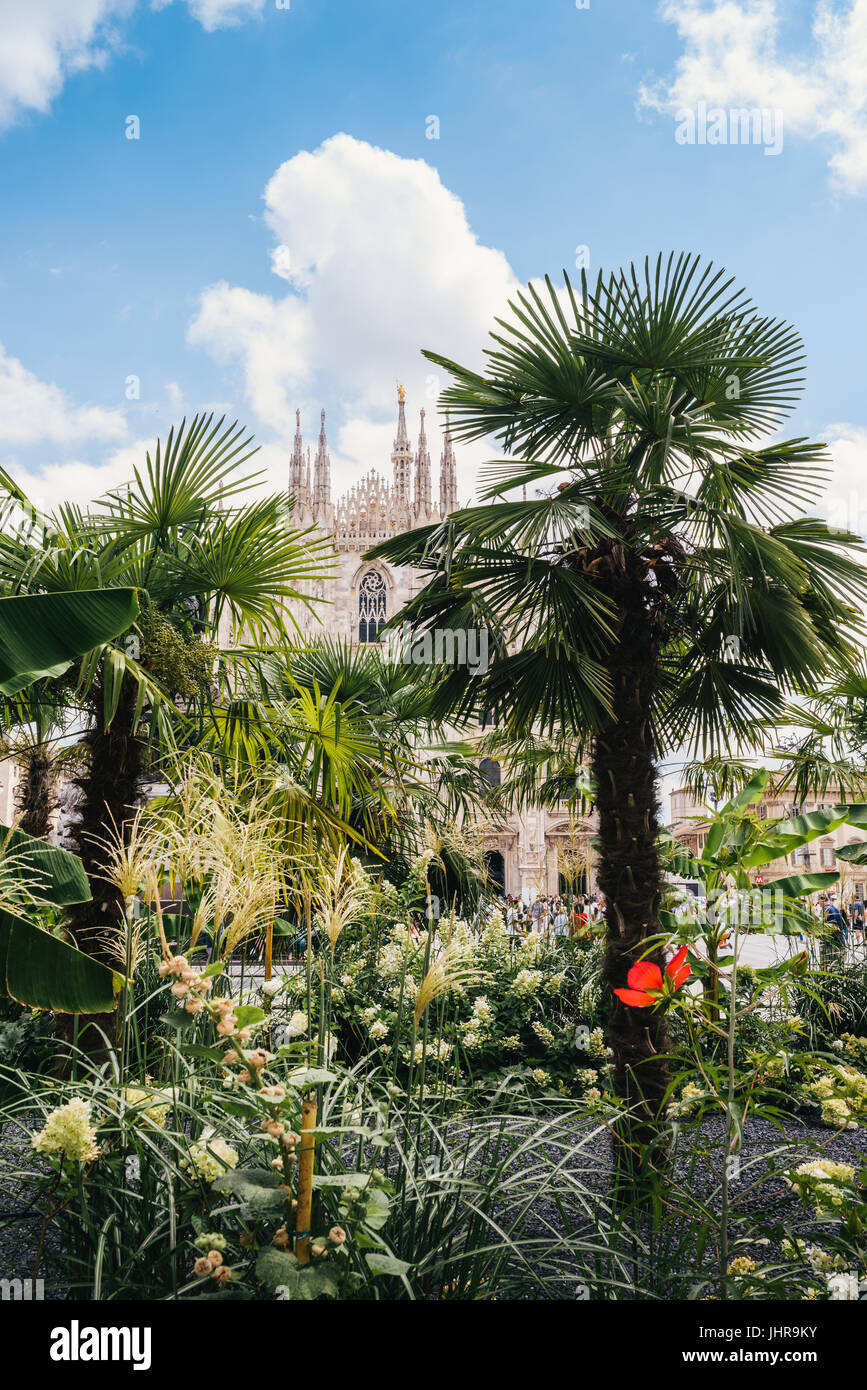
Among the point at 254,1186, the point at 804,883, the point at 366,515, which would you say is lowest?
the point at 254,1186

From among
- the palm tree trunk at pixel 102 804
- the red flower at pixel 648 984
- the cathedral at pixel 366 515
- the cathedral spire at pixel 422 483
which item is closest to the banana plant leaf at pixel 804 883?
the red flower at pixel 648 984

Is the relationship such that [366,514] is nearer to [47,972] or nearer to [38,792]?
[38,792]

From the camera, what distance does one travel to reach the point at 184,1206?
1.70 m

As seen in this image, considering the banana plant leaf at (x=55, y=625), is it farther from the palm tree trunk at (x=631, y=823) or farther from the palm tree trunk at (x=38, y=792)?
the palm tree trunk at (x=38, y=792)

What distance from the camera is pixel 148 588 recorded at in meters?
4.84

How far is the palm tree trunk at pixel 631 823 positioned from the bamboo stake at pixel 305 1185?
234cm

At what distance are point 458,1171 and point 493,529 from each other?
119 inches

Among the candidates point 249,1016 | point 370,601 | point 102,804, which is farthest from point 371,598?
point 249,1016

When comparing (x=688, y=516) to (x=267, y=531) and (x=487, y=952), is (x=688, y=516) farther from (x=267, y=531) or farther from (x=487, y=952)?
(x=487, y=952)

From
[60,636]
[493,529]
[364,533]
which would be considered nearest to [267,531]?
[493,529]

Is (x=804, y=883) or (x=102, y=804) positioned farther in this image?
(x=804, y=883)

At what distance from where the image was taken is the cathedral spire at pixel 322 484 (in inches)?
1449

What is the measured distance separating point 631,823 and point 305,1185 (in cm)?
273
